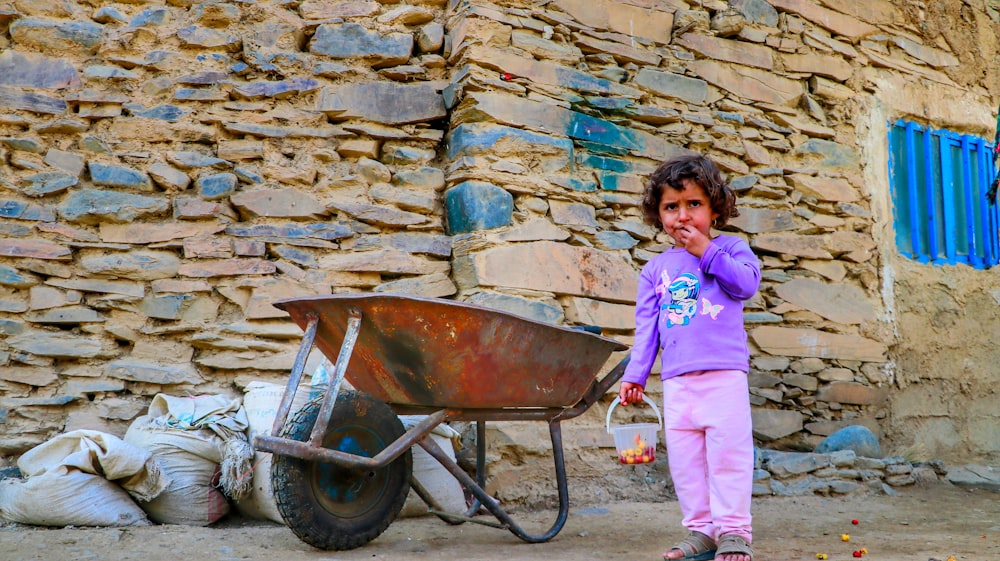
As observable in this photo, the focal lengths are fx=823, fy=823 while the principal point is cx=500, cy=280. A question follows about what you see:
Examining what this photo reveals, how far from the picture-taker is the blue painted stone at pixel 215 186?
3.56 metres

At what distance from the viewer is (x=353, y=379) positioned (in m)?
2.79

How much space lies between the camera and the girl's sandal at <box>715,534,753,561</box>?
2338mm

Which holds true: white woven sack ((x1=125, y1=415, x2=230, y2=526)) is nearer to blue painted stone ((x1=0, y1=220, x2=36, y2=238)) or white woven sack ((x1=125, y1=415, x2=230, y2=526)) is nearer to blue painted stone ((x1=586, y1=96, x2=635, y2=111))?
blue painted stone ((x1=0, y1=220, x2=36, y2=238))

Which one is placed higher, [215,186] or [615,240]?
[215,186]

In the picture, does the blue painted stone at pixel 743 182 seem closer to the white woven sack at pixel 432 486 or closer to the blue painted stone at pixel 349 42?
the blue painted stone at pixel 349 42

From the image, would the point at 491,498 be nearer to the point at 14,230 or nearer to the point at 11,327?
the point at 11,327

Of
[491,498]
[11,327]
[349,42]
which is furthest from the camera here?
[349,42]

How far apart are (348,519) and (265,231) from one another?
60.1 inches

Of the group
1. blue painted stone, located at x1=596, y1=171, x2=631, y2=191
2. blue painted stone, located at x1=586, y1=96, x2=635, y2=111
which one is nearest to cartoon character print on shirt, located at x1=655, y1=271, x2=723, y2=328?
blue painted stone, located at x1=596, y1=171, x2=631, y2=191

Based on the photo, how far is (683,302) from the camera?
2.54m

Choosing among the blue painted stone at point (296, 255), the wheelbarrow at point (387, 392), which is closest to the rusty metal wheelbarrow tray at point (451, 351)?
the wheelbarrow at point (387, 392)

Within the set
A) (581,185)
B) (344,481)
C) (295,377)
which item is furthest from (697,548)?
(581,185)

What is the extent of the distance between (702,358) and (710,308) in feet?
0.52

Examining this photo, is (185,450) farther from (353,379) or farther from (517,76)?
(517,76)
